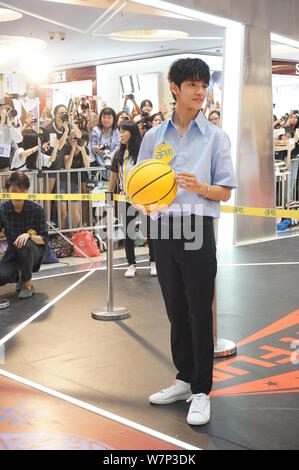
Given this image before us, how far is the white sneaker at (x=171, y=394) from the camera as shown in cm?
411

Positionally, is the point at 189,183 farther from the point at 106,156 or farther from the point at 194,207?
the point at 106,156

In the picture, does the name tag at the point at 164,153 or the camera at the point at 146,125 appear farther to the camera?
the camera at the point at 146,125

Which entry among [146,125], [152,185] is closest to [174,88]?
[152,185]

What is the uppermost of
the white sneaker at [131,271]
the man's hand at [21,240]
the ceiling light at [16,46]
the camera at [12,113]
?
the ceiling light at [16,46]

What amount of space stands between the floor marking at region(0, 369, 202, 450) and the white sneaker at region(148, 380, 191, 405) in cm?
31

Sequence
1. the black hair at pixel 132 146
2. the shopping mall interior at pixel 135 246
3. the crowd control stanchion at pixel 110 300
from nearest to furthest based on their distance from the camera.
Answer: the shopping mall interior at pixel 135 246
the crowd control stanchion at pixel 110 300
the black hair at pixel 132 146

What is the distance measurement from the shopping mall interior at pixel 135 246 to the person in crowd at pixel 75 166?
0.02 m

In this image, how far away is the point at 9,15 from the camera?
11.1 metres

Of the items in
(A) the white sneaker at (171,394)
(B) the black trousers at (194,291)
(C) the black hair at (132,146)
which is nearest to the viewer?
(B) the black trousers at (194,291)

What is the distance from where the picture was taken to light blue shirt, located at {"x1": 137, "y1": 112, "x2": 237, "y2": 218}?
3662 millimetres

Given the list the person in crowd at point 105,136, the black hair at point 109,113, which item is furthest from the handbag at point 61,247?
the black hair at point 109,113

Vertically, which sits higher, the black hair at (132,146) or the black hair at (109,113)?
the black hair at (109,113)

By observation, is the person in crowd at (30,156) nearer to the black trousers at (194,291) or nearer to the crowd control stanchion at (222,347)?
the crowd control stanchion at (222,347)

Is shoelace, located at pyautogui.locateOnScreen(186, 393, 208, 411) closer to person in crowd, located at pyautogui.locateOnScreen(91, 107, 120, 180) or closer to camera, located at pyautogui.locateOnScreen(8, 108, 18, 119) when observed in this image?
camera, located at pyautogui.locateOnScreen(8, 108, 18, 119)
